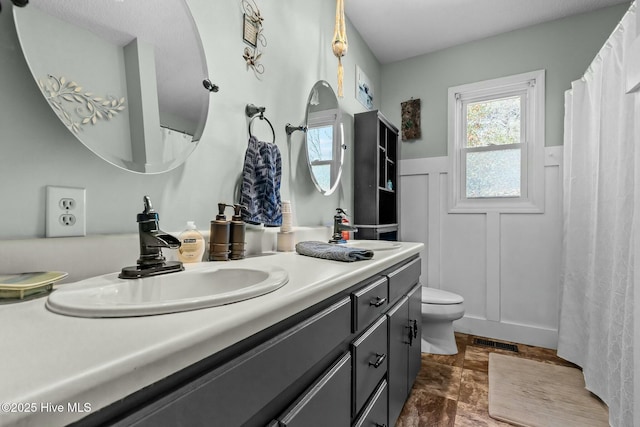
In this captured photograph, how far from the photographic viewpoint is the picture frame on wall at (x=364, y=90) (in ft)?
8.06

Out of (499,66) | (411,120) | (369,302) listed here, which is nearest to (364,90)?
(411,120)

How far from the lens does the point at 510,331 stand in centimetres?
245

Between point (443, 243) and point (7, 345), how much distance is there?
279 cm

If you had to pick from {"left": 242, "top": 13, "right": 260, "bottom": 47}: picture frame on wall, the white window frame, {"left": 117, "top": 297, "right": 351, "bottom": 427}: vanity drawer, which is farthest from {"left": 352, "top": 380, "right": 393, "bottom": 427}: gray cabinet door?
the white window frame

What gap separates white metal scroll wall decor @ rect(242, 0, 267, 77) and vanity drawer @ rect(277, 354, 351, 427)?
120 centimetres

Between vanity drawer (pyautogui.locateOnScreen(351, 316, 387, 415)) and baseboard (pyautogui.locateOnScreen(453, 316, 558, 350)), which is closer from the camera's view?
vanity drawer (pyautogui.locateOnScreen(351, 316, 387, 415))

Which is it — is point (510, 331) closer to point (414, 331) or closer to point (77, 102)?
point (414, 331)

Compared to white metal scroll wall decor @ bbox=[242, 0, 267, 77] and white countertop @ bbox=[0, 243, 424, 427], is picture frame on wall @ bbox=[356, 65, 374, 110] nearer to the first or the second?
white metal scroll wall decor @ bbox=[242, 0, 267, 77]

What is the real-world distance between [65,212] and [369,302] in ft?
2.76

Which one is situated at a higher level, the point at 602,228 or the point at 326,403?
the point at 602,228

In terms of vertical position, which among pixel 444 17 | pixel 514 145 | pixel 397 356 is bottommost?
pixel 397 356

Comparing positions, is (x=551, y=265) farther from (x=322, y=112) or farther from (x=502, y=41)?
(x=322, y=112)

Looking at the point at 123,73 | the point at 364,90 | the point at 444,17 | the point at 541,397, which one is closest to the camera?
the point at 123,73

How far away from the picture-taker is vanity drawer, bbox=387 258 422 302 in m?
1.21
